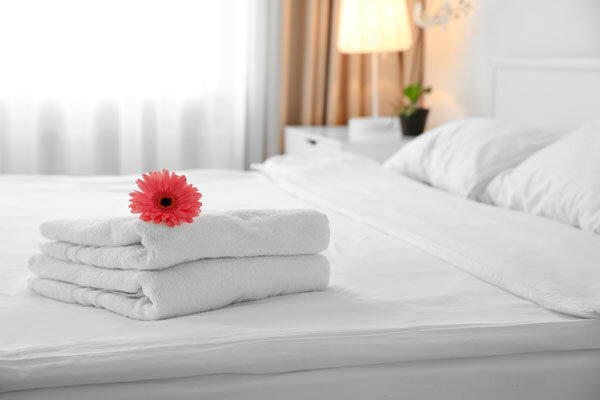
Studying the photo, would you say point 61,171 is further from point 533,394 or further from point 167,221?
point 533,394

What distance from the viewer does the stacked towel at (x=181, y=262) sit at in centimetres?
112

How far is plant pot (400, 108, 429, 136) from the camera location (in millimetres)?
3428

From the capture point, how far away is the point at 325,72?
13.0ft

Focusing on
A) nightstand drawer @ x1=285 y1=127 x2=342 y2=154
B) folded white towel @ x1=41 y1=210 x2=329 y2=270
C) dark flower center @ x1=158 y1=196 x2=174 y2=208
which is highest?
dark flower center @ x1=158 y1=196 x2=174 y2=208

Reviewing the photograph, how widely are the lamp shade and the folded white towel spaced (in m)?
2.30

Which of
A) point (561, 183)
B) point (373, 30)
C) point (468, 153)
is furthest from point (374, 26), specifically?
point (561, 183)

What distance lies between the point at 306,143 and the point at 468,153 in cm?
134

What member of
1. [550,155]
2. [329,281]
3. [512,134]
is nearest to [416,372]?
[329,281]

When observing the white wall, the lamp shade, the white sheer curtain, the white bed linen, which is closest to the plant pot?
the white wall

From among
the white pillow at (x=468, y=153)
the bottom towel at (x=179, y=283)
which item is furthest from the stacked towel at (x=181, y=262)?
the white pillow at (x=468, y=153)

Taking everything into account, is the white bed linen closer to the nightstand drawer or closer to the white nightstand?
the white nightstand

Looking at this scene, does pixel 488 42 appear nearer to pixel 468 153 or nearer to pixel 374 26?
pixel 374 26

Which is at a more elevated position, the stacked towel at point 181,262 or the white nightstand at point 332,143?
the stacked towel at point 181,262

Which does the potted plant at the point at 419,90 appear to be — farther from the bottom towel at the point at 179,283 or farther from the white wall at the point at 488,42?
the bottom towel at the point at 179,283
